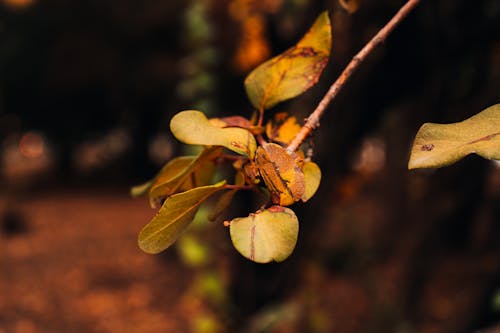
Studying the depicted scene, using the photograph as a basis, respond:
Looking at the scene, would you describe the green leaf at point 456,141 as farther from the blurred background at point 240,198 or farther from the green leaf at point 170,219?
the blurred background at point 240,198

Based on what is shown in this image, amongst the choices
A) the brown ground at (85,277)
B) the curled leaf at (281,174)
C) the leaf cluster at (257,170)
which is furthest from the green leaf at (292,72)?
the brown ground at (85,277)

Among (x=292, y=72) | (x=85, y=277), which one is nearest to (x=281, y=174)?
(x=292, y=72)

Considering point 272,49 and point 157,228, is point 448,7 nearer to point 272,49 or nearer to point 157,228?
point 272,49

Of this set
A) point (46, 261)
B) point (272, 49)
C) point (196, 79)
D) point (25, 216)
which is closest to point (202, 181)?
point (272, 49)

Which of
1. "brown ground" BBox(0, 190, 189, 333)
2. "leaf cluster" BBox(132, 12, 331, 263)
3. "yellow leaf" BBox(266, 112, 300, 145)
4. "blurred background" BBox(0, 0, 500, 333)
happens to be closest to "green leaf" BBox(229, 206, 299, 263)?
"leaf cluster" BBox(132, 12, 331, 263)

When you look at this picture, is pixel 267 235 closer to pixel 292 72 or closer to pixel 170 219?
pixel 170 219

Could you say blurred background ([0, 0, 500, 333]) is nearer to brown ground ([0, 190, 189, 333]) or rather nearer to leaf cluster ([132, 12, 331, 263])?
brown ground ([0, 190, 189, 333])

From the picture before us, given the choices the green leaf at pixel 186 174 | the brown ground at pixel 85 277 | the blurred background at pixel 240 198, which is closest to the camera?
the green leaf at pixel 186 174
